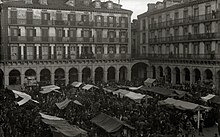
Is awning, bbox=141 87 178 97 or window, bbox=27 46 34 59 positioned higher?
window, bbox=27 46 34 59

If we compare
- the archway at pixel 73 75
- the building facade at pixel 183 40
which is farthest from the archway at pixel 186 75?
the archway at pixel 73 75

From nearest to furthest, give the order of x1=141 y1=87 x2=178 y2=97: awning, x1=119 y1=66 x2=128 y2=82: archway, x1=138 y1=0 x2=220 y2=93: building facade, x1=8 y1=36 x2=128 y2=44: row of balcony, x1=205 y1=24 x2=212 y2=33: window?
x1=141 y1=87 x2=178 y2=97: awning
x1=138 y1=0 x2=220 y2=93: building facade
x1=205 y1=24 x2=212 y2=33: window
x1=8 y1=36 x2=128 y2=44: row of balcony
x1=119 y1=66 x2=128 y2=82: archway

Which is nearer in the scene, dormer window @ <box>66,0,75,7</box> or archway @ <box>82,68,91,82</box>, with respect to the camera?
dormer window @ <box>66,0,75,7</box>

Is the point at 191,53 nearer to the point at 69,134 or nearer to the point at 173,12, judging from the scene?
the point at 173,12

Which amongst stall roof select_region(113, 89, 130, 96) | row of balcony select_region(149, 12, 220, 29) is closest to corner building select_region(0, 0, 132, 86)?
row of balcony select_region(149, 12, 220, 29)

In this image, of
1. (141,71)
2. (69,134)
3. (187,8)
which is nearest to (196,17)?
(187,8)

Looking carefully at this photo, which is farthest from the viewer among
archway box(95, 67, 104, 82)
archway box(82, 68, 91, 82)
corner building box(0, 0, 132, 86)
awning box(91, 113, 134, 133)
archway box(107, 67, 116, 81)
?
archway box(107, 67, 116, 81)

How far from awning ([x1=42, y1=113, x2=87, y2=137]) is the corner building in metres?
26.6

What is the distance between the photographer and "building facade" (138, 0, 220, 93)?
4269 centimetres

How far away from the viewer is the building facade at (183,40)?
4269 centimetres

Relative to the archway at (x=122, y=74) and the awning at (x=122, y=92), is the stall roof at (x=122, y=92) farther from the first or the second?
the archway at (x=122, y=74)

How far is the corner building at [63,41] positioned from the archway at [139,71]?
359cm

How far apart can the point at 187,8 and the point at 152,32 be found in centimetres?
1021

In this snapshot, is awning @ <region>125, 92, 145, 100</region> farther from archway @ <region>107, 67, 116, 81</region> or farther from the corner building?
archway @ <region>107, 67, 116, 81</region>
